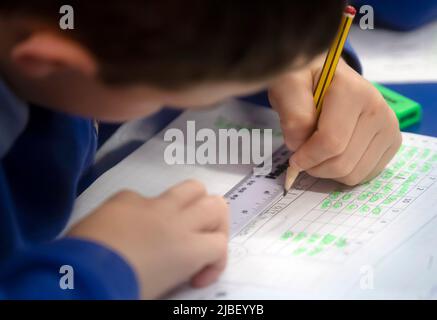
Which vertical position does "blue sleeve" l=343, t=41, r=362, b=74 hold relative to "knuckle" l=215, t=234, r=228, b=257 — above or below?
above

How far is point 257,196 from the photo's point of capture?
27.6 inches

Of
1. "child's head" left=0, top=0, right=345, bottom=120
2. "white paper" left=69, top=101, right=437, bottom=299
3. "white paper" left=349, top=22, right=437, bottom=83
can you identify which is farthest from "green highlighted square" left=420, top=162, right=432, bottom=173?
"child's head" left=0, top=0, right=345, bottom=120

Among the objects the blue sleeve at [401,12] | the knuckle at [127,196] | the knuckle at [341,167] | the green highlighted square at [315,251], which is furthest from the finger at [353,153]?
the blue sleeve at [401,12]

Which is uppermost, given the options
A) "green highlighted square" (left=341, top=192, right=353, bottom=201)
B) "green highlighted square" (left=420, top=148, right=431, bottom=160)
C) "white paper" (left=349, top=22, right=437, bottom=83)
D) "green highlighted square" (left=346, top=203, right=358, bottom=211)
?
"white paper" (left=349, top=22, right=437, bottom=83)

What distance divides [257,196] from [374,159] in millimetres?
120

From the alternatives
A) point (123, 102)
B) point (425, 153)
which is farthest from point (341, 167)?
point (123, 102)

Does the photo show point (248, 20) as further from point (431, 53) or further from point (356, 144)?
point (431, 53)

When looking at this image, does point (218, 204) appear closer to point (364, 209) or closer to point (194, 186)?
point (194, 186)

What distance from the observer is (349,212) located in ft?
2.21

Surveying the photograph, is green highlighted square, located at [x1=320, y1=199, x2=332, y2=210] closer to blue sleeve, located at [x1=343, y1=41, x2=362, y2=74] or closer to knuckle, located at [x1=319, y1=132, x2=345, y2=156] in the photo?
knuckle, located at [x1=319, y1=132, x2=345, y2=156]

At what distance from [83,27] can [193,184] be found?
0.18 meters

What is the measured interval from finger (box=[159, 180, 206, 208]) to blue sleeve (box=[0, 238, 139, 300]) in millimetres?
76

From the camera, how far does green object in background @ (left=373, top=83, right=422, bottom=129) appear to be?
0.85 m

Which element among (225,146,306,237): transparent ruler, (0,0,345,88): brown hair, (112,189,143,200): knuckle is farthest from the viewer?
(225,146,306,237): transparent ruler
